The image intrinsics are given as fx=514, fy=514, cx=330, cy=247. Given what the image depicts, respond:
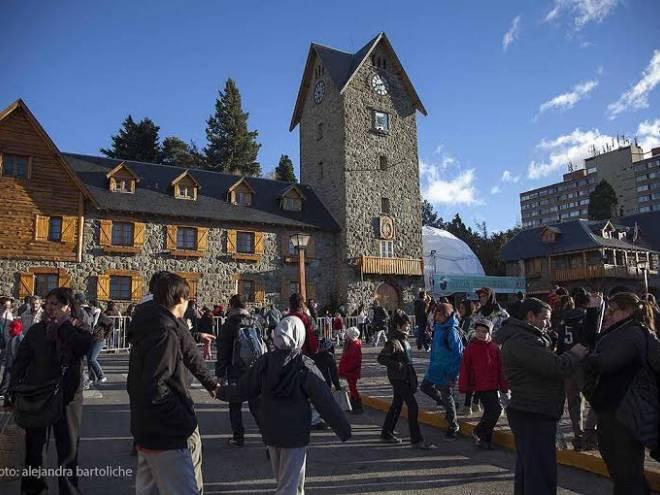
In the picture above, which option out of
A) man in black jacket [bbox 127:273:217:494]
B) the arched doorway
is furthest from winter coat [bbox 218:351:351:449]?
the arched doorway

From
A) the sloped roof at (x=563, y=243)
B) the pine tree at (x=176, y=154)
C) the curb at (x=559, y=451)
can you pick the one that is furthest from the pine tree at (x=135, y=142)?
the curb at (x=559, y=451)

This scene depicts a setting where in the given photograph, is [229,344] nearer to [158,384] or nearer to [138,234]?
[158,384]

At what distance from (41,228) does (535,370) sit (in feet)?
75.6

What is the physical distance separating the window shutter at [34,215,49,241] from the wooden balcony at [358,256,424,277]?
15337mm

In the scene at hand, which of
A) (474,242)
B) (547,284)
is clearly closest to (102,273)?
(547,284)

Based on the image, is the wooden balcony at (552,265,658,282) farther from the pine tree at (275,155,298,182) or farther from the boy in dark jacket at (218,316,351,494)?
the boy in dark jacket at (218,316,351,494)

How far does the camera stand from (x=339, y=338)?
68.8ft

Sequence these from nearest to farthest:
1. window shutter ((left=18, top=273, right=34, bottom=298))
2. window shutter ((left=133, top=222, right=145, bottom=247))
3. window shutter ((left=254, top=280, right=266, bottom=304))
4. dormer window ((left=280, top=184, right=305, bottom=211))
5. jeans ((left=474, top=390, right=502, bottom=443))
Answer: jeans ((left=474, top=390, right=502, bottom=443))
window shutter ((left=18, top=273, right=34, bottom=298))
window shutter ((left=133, top=222, right=145, bottom=247))
window shutter ((left=254, top=280, right=266, bottom=304))
dormer window ((left=280, top=184, right=305, bottom=211))

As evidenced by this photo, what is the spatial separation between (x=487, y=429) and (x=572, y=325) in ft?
5.79

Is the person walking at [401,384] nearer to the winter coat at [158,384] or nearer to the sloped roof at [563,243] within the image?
the winter coat at [158,384]

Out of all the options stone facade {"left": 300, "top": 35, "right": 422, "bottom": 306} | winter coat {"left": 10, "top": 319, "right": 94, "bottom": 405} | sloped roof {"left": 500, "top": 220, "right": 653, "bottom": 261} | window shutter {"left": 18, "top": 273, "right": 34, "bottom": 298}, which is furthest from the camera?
sloped roof {"left": 500, "top": 220, "right": 653, "bottom": 261}

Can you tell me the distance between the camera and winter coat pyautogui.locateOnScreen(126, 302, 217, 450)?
10.8 ft

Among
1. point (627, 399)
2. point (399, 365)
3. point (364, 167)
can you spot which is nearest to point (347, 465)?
point (399, 365)

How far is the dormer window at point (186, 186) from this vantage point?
2588 cm
